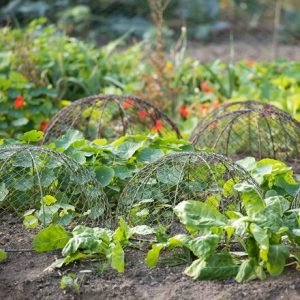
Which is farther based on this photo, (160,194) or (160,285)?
(160,194)

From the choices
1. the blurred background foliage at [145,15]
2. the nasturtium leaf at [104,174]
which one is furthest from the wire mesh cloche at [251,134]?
the blurred background foliage at [145,15]

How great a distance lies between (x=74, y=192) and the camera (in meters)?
3.98

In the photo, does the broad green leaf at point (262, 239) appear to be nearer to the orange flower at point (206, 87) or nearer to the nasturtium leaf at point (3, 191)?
the nasturtium leaf at point (3, 191)

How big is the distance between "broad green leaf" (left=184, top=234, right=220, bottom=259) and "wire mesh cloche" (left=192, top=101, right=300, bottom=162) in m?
1.63

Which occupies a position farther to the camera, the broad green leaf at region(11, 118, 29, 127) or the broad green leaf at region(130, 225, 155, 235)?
the broad green leaf at region(11, 118, 29, 127)

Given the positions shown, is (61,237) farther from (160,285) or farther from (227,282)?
(227,282)

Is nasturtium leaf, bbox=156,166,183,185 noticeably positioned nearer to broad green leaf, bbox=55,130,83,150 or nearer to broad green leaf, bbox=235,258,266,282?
broad green leaf, bbox=55,130,83,150

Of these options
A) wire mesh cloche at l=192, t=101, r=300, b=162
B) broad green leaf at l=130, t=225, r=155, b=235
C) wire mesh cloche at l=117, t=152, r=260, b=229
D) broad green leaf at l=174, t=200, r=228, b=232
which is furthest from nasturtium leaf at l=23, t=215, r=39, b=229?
wire mesh cloche at l=192, t=101, r=300, b=162

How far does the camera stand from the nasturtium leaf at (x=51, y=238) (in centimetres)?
348

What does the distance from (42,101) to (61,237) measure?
297 cm

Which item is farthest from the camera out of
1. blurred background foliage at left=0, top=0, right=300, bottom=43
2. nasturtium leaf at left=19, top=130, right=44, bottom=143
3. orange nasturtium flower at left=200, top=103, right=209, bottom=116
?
blurred background foliage at left=0, top=0, right=300, bottom=43

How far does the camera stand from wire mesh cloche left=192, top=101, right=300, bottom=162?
488 centimetres

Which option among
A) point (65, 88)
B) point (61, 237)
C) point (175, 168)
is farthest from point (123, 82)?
point (61, 237)

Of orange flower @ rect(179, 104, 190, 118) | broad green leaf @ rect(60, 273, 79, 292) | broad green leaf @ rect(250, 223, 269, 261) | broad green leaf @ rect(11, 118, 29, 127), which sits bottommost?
orange flower @ rect(179, 104, 190, 118)
